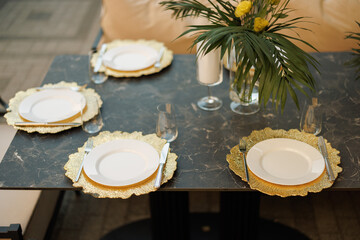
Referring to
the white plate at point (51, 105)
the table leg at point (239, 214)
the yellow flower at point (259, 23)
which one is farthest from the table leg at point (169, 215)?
the yellow flower at point (259, 23)

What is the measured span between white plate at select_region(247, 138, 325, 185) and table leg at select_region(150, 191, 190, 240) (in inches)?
17.6

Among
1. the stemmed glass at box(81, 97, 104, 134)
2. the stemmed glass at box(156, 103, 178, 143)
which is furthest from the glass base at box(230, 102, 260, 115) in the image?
the stemmed glass at box(81, 97, 104, 134)

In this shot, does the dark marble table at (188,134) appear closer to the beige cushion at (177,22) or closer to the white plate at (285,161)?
the white plate at (285,161)

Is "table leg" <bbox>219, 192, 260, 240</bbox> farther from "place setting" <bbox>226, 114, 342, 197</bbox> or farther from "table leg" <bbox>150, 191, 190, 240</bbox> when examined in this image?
Answer: "place setting" <bbox>226, 114, 342, 197</bbox>

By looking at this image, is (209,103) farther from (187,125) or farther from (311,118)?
(311,118)

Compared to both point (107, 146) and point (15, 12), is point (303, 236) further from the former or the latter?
point (15, 12)

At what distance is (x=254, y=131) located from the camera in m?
1.81

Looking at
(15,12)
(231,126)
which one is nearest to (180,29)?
(231,126)

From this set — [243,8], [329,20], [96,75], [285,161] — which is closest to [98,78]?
[96,75]

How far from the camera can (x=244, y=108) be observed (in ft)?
6.46

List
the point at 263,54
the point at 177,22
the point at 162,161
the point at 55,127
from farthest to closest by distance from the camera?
1. the point at 177,22
2. the point at 55,127
3. the point at 162,161
4. the point at 263,54

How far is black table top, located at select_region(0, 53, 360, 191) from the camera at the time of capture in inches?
64.0

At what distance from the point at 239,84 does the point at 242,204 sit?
59 centimetres

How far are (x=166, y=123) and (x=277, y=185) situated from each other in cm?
48
